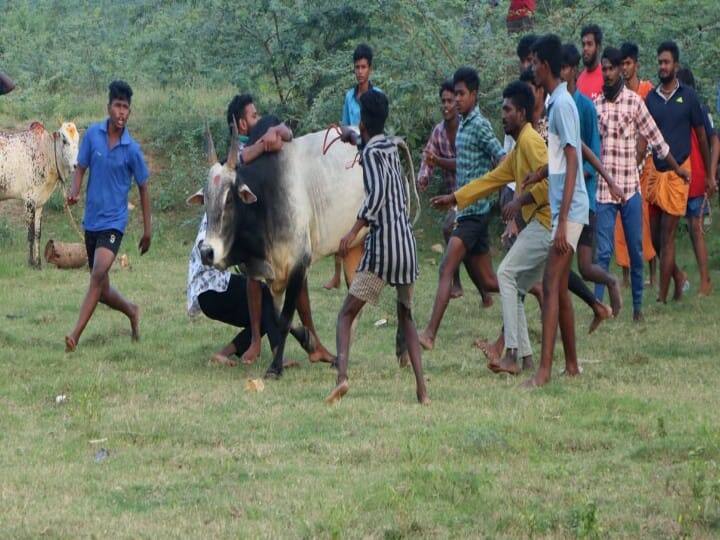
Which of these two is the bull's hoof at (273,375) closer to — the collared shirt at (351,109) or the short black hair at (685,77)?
the collared shirt at (351,109)

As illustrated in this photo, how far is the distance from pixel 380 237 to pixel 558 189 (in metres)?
1.05

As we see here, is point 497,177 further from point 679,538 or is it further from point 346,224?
point 679,538

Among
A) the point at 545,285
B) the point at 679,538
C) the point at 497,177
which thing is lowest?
the point at 679,538

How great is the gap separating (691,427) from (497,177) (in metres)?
2.06

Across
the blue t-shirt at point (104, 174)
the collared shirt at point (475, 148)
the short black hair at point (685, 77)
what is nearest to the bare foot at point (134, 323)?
the blue t-shirt at point (104, 174)

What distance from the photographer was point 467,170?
10.1 metres

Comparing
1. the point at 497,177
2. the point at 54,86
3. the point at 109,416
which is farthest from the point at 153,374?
the point at 54,86

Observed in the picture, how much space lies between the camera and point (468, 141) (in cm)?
1001

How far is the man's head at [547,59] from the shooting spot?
840 centimetres

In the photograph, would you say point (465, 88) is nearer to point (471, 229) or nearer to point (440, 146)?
point (471, 229)

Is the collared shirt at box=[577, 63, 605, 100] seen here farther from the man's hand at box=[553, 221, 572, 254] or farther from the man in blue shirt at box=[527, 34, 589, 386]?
the man's hand at box=[553, 221, 572, 254]

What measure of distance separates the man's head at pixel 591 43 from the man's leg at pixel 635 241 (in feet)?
3.92

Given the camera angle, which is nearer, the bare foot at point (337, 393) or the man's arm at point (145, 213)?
the bare foot at point (337, 393)

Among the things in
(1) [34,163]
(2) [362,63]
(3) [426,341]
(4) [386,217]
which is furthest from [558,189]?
(1) [34,163]
